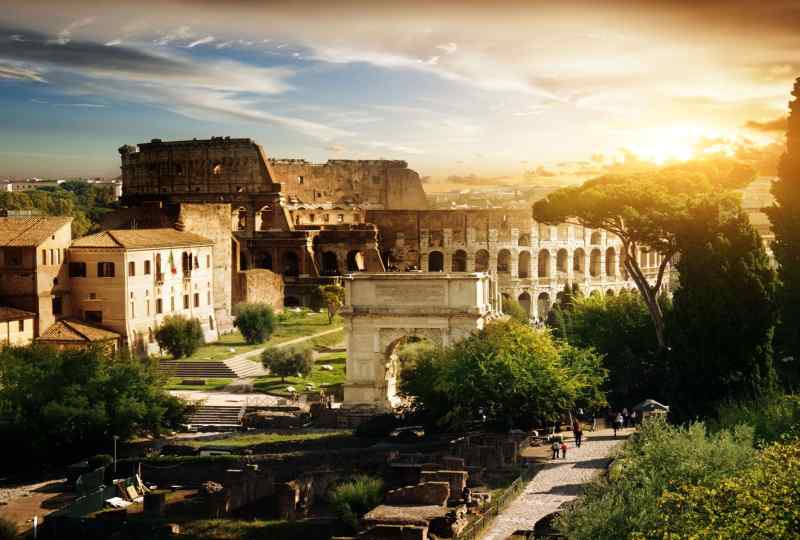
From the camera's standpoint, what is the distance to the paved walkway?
1067 inches

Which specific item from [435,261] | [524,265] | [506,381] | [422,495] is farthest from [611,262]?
[422,495]

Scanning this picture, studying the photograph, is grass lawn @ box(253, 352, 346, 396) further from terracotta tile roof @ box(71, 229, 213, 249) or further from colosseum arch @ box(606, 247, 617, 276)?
colosseum arch @ box(606, 247, 617, 276)

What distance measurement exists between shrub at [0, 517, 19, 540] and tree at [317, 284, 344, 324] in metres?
33.6

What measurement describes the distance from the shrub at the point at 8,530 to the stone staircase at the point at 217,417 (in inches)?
492

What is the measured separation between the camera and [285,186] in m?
106

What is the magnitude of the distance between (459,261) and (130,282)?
144 ft

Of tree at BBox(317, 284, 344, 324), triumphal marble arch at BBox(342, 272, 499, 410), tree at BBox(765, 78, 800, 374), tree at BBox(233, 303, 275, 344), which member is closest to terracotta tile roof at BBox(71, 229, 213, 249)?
tree at BBox(233, 303, 275, 344)

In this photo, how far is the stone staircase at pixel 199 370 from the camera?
51406 millimetres

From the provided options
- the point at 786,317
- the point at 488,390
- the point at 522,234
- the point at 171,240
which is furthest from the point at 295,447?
the point at 522,234

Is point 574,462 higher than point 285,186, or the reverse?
point 285,186

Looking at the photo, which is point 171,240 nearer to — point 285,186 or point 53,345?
point 53,345

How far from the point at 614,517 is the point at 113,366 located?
24.4m

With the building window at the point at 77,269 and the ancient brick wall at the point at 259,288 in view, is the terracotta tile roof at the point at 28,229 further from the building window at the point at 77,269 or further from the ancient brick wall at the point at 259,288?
the ancient brick wall at the point at 259,288

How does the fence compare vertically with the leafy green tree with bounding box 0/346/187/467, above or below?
below
